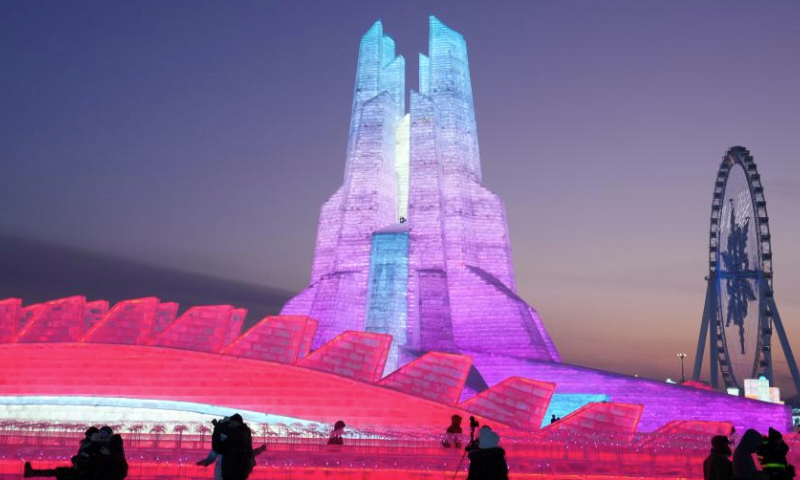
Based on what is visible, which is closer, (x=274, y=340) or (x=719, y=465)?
(x=719, y=465)

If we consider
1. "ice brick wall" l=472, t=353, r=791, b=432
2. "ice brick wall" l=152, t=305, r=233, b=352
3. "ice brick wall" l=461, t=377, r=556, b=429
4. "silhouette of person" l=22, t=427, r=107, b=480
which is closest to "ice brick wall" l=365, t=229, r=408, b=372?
"ice brick wall" l=472, t=353, r=791, b=432

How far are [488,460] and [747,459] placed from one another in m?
1.91

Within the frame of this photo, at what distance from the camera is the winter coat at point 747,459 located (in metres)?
5.48

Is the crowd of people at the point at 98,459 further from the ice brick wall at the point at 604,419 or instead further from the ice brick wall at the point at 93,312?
the ice brick wall at the point at 93,312

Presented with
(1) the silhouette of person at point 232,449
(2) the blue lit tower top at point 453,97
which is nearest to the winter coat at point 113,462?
(1) the silhouette of person at point 232,449

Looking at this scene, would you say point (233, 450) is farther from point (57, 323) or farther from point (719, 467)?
point (57, 323)

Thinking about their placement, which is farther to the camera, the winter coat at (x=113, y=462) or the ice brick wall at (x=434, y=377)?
the ice brick wall at (x=434, y=377)

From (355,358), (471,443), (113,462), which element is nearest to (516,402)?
(355,358)

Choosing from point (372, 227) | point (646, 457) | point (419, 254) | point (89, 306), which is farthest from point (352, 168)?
point (646, 457)

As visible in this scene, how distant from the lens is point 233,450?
6.36 metres

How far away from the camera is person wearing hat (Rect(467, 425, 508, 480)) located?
5539 mm

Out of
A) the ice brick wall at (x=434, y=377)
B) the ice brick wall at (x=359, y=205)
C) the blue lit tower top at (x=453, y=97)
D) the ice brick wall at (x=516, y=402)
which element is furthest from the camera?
the blue lit tower top at (x=453, y=97)

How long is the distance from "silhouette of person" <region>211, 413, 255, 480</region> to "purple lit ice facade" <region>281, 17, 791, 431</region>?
21.6 metres

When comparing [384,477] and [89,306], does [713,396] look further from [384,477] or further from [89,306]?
[89,306]
